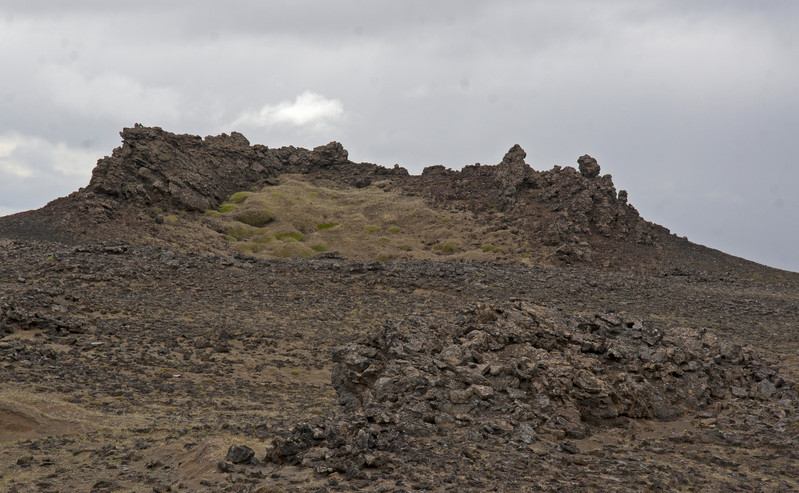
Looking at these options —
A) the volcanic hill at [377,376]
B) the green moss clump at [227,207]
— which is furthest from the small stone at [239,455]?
the green moss clump at [227,207]

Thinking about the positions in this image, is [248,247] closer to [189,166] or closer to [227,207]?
[227,207]

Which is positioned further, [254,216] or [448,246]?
[254,216]

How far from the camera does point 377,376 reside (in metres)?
15.7

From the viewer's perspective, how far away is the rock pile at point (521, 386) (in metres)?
11.3

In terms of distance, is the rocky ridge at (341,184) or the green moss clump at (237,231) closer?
the rocky ridge at (341,184)

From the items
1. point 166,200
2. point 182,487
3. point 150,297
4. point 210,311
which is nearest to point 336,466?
point 182,487

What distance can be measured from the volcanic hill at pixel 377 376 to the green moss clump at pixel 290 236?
17.5 m

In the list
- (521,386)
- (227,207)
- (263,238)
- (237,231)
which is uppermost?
(227,207)

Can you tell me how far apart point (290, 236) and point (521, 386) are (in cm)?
5747

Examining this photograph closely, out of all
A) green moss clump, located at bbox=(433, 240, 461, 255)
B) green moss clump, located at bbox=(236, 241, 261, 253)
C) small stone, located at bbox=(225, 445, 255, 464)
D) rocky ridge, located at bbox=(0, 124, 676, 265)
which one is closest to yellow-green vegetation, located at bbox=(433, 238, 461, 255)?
green moss clump, located at bbox=(433, 240, 461, 255)

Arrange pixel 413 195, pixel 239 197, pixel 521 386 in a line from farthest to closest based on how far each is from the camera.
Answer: pixel 413 195
pixel 239 197
pixel 521 386

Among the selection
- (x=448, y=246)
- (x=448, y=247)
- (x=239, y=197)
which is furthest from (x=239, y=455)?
(x=239, y=197)

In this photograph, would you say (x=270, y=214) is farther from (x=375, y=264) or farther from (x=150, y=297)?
(x=150, y=297)

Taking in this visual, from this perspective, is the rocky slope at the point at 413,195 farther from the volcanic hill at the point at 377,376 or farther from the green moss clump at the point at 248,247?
the volcanic hill at the point at 377,376
